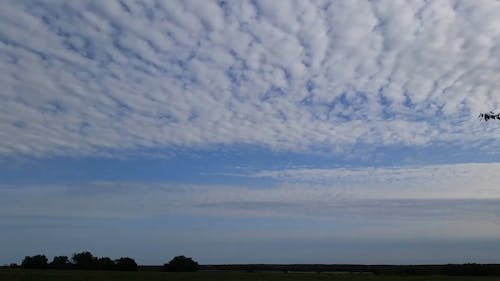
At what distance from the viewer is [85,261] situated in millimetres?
127438

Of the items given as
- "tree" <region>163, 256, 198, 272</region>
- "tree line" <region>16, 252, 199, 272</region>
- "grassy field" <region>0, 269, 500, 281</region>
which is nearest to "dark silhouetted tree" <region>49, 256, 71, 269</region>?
"tree line" <region>16, 252, 199, 272</region>

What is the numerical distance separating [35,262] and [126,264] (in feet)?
61.7

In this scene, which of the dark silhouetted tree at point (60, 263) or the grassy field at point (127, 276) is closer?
the grassy field at point (127, 276)

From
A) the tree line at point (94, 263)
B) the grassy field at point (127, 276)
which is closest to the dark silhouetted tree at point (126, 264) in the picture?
the tree line at point (94, 263)

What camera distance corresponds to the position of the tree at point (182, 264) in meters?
127

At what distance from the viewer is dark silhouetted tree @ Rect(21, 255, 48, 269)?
12531cm

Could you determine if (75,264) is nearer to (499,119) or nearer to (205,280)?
(205,280)

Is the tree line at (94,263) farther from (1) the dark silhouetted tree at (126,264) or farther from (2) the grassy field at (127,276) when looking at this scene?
(2) the grassy field at (127,276)

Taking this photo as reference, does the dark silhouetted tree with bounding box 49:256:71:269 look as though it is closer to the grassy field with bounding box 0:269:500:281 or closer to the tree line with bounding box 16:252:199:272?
the tree line with bounding box 16:252:199:272

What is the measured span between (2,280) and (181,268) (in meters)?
70.8

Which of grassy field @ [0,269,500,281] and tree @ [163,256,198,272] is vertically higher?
tree @ [163,256,198,272]

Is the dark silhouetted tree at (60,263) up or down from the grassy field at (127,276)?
up

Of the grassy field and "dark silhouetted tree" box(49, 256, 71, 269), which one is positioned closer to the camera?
the grassy field

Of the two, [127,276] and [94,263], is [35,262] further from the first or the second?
[127,276]
